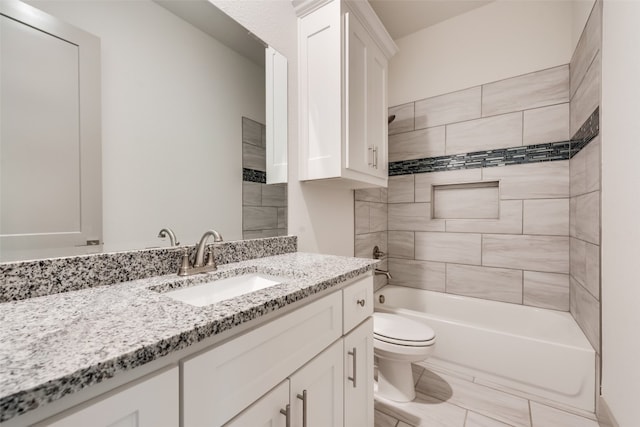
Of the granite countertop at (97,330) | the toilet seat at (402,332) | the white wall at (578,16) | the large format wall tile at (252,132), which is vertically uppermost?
the white wall at (578,16)

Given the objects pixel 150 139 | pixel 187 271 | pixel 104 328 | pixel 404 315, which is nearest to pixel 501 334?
pixel 404 315

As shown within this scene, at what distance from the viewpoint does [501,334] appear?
1722 mm

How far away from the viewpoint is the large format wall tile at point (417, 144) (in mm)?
2482

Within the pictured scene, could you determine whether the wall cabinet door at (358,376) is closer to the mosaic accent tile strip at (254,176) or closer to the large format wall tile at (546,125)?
the mosaic accent tile strip at (254,176)

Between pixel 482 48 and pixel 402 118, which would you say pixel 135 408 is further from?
pixel 482 48

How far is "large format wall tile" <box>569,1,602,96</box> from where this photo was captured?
140cm

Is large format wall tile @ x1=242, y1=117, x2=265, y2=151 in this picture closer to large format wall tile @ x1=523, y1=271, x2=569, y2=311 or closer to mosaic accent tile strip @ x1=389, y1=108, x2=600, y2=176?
mosaic accent tile strip @ x1=389, y1=108, x2=600, y2=176

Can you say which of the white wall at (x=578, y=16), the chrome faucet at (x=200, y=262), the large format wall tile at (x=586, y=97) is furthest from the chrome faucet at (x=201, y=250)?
the white wall at (x=578, y=16)

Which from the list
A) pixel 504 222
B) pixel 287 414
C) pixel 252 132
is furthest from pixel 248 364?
pixel 504 222

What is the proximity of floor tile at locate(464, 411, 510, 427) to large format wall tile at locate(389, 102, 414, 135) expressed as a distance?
2.27 meters

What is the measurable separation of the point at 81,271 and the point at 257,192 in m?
0.75

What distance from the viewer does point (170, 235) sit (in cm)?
99

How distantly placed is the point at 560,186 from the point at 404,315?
152 cm

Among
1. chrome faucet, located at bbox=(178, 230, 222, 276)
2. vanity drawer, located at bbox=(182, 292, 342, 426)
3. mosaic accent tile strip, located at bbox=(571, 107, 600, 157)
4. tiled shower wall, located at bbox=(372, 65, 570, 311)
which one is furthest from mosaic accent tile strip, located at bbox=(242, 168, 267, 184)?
mosaic accent tile strip, located at bbox=(571, 107, 600, 157)
